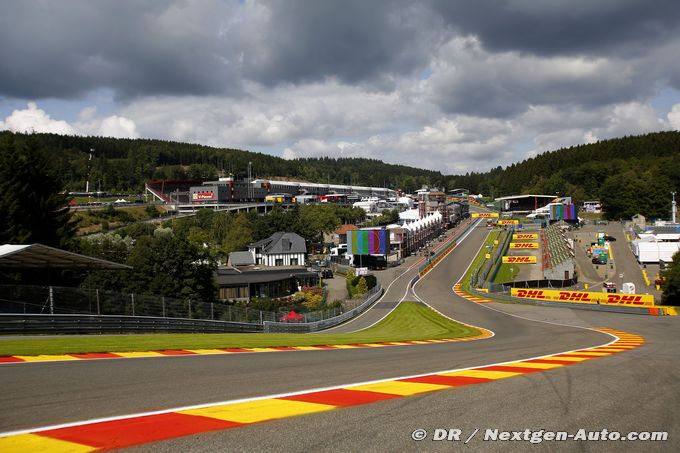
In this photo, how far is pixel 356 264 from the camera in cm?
9806

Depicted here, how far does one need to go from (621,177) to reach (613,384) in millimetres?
187825

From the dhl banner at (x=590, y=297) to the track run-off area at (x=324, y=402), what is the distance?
38521 mm

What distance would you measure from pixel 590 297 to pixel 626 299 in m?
4.05

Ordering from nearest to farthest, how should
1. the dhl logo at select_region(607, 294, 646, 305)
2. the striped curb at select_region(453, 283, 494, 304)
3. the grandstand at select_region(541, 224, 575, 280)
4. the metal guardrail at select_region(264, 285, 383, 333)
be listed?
the metal guardrail at select_region(264, 285, 383, 333) < the dhl logo at select_region(607, 294, 646, 305) < the striped curb at select_region(453, 283, 494, 304) < the grandstand at select_region(541, 224, 575, 280)

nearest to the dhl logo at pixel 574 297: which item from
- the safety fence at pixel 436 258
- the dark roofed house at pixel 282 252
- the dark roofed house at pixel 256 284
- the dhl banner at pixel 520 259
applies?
the safety fence at pixel 436 258

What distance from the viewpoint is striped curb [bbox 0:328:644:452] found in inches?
224

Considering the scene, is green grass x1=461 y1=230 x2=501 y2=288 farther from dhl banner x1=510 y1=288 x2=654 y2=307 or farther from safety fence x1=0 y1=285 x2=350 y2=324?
safety fence x1=0 y1=285 x2=350 y2=324

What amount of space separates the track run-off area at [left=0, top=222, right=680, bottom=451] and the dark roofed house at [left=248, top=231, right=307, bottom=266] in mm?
88863

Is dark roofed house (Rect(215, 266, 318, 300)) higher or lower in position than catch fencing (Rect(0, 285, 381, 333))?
lower

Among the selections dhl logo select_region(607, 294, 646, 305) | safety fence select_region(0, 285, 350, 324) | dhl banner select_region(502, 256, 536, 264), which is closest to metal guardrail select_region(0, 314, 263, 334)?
safety fence select_region(0, 285, 350, 324)

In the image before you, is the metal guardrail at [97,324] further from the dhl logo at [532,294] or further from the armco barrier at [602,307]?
the dhl logo at [532,294]

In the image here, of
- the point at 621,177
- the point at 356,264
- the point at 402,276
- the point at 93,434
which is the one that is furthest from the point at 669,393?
the point at 621,177

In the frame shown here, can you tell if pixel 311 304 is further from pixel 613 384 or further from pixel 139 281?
pixel 613 384

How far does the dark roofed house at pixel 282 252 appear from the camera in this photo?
102 meters
